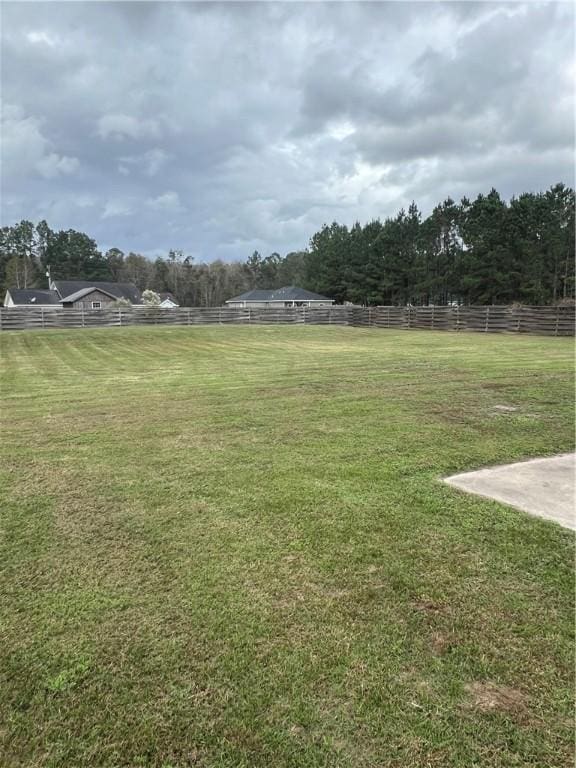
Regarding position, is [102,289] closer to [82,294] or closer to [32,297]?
[82,294]

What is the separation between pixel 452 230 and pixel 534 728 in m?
45.7

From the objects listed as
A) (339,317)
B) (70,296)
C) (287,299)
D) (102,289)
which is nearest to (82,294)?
(70,296)

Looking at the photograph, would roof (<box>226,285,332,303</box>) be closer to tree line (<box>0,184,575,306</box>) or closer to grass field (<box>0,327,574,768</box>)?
tree line (<box>0,184,575,306</box>)

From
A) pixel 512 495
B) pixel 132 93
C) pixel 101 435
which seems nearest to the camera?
pixel 512 495

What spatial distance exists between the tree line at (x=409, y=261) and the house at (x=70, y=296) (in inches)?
701

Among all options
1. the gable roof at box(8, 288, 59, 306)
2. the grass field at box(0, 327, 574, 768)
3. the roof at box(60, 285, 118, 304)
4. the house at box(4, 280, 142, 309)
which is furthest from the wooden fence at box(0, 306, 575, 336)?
the gable roof at box(8, 288, 59, 306)

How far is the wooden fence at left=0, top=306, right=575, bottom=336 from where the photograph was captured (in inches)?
848

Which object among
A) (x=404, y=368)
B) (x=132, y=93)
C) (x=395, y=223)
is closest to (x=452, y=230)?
(x=395, y=223)

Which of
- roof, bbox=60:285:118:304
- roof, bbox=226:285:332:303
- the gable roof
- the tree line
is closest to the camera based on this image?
the tree line

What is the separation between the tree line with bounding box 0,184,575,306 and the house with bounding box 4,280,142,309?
701 inches

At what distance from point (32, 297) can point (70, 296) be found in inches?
170

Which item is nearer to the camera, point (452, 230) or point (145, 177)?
point (145, 177)

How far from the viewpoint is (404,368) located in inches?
362

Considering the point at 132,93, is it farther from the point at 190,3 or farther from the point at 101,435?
the point at 101,435
